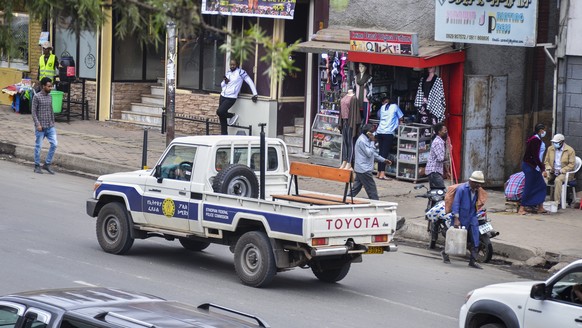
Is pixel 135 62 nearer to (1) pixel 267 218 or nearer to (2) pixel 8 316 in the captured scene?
(1) pixel 267 218

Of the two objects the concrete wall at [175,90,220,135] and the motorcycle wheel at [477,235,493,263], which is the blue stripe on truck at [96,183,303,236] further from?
the concrete wall at [175,90,220,135]

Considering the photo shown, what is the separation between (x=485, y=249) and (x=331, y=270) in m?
3.28

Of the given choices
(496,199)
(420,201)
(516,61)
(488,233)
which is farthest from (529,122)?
(488,233)

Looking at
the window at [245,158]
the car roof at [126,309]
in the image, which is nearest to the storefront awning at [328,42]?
the window at [245,158]

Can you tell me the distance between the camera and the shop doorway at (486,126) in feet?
72.7

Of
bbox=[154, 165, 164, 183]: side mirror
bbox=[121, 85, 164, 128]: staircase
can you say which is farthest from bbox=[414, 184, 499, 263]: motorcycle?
bbox=[121, 85, 164, 128]: staircase

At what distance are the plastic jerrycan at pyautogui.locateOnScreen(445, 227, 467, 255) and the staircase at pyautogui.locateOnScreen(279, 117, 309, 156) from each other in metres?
9.88

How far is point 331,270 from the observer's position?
14242mm

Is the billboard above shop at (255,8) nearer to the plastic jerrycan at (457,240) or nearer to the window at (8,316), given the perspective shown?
the plastic jerrycan at (457,240)

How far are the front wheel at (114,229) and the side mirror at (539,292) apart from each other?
6.92 m

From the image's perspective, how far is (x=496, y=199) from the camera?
851 inches

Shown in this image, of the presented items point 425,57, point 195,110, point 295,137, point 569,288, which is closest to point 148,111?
point 195,110

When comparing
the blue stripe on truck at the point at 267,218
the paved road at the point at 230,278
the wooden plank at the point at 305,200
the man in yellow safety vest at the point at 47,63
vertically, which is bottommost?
the paved road at the point at 230,278

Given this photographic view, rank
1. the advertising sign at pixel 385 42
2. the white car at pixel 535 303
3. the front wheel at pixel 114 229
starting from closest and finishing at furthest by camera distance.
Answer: the white car at pixel 535 303
the front wheel at pixel 114 229
the advertising sign at pixel 385 42
